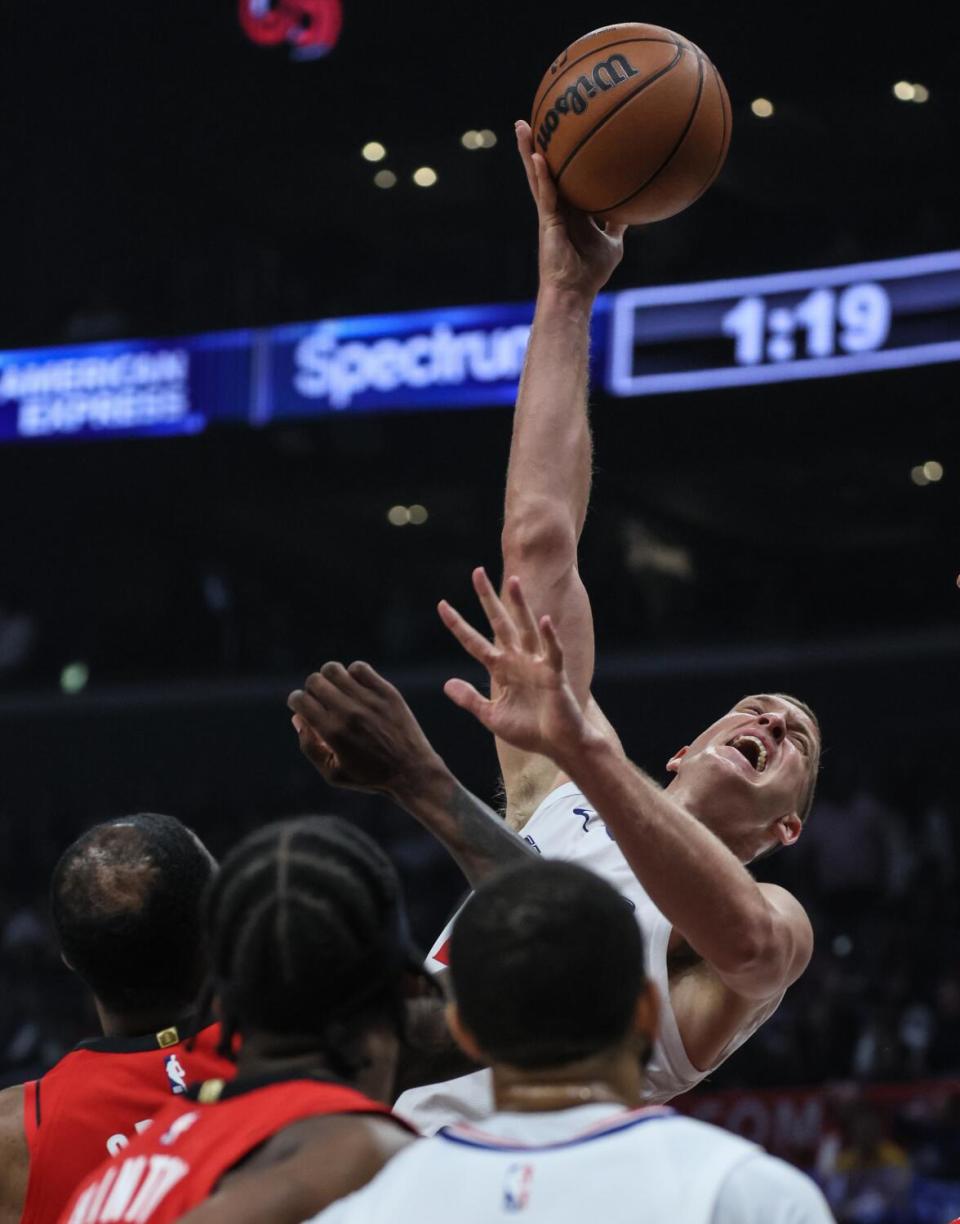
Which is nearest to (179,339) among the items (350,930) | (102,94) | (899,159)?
(102,94)

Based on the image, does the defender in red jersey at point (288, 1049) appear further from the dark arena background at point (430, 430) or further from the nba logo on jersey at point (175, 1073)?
the dark arena background at point (430, 430)

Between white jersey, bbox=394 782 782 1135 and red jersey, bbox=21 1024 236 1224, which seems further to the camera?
white jersey, bbox=394 782 782 1135

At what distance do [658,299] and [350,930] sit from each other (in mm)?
10758

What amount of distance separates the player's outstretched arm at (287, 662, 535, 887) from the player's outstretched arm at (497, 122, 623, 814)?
0.90 meters

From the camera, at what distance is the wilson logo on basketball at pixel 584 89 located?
3.81m

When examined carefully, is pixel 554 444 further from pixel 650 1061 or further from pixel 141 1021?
pixel 141 1021

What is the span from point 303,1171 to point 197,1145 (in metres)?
0.14

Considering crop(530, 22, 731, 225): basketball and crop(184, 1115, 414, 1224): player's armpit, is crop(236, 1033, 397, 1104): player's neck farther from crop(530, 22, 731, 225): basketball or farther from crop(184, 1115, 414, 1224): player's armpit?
crop(530, 22, 731, 225): basketball

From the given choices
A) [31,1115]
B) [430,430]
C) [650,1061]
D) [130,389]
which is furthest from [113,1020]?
[430,430]

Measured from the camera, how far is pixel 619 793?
2686 millimetres

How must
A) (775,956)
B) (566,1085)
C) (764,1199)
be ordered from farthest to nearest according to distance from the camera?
1. (775,956)
2. (566,1085)
3. (764,1199)

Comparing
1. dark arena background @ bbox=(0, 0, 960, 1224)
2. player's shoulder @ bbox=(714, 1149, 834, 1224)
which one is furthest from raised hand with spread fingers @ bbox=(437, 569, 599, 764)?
dark arena background @ bbox=(0, 0, 960, 1224)

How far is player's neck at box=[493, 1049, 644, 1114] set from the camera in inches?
69.7

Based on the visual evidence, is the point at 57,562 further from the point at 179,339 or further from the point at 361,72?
the point at 361,72
